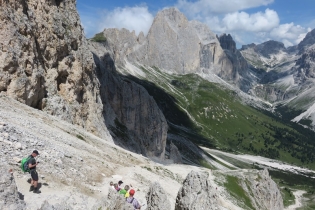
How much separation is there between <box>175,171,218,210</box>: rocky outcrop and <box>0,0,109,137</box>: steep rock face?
29.3 m

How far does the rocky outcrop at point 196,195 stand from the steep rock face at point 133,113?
5762cm

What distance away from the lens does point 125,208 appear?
18.7 metres

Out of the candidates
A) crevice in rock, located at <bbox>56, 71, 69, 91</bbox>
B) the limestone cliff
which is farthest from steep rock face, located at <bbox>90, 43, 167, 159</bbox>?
crevice in rock, located at <bbox>56, 71, 69, 91</bbox>

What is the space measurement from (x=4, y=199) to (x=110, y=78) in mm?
78886

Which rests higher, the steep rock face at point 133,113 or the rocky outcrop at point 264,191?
the steep rock face at point 133,113

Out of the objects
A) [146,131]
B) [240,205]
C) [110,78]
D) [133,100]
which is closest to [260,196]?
[240,205]

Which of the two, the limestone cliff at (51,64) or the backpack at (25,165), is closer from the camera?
the backpack at (25,165)

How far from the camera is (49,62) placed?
51469mm

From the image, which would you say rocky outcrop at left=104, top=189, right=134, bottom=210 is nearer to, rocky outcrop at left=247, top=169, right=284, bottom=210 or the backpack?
the backpack

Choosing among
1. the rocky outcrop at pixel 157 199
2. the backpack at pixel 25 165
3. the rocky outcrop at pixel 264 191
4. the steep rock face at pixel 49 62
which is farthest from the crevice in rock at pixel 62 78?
the rocky outcrop at pixel 264 191

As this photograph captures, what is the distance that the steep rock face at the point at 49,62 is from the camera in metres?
40.6

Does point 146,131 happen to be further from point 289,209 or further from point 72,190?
point 289,209

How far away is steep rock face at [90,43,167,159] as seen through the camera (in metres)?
84.7

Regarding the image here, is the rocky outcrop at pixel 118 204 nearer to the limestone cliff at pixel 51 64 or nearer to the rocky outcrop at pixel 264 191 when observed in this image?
the limestone cliff at pixel 51 64
